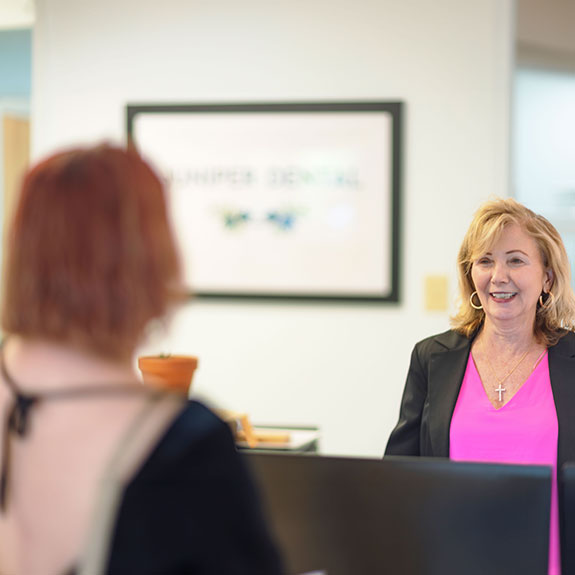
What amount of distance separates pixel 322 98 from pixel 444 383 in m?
1.81

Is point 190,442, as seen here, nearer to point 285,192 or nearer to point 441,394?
point 441,394

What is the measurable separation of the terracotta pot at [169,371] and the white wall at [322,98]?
1794 millimetres

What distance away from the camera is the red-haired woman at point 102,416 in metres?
0.84

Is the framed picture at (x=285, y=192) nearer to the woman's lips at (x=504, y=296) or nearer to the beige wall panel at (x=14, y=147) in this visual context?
the woman's lips at (x=504, y=296)

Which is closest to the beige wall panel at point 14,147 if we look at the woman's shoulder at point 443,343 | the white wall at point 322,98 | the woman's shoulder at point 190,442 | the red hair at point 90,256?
the white wall at point 322,98

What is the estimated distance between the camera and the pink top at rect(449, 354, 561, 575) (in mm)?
2135

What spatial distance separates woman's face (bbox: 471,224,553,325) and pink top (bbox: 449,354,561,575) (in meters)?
0.15

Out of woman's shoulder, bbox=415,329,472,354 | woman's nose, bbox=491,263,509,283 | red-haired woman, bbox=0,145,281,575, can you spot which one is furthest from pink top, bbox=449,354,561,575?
red-haired woman, bbox=0,145,281,575

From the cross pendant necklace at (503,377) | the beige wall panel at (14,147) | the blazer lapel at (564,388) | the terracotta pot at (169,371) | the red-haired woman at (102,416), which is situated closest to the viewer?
the red-haired woman at (102,416)

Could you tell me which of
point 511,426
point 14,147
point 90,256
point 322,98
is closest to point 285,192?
point 322,98

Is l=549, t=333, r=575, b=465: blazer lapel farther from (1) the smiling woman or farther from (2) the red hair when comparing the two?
(2) the red hair

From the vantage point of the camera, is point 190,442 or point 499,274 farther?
point 499,274

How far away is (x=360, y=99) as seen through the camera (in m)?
3.69

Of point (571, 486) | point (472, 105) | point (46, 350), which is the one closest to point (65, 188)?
point (46, 350)
